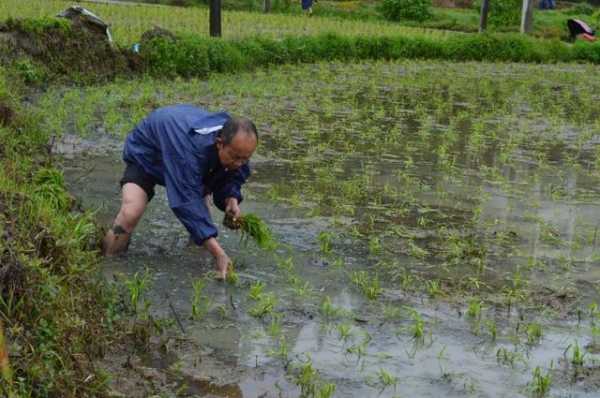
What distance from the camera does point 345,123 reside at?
9320 millimetres

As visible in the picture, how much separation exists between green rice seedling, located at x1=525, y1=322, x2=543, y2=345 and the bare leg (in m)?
2.00

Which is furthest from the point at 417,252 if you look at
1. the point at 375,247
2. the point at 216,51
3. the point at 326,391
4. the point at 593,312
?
the point at 216,51

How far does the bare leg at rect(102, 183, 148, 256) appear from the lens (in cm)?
458

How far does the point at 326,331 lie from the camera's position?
13.0ft

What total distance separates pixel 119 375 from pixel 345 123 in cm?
631

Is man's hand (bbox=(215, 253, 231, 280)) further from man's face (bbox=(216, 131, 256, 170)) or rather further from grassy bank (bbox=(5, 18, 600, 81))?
grassy bank (bbox=(5, 18, 600, 81))

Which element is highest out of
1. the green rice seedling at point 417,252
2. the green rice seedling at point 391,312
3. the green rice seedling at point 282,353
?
the green rice seedling at point 282,353

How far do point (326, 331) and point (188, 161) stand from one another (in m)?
1.03

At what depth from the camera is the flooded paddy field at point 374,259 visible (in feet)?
11.8

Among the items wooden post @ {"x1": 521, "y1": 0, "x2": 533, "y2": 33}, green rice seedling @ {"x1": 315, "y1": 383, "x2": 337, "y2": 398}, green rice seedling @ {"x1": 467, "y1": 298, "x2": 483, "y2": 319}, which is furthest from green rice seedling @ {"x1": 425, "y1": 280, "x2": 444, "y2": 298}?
wooden post @ {"x1": 521, "y1": 0, "x2": 533, "y2": 33}

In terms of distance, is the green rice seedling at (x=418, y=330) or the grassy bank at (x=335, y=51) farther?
the grassy bank at (x=335, y=51)

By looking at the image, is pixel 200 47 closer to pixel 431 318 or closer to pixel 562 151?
pixel 562 151

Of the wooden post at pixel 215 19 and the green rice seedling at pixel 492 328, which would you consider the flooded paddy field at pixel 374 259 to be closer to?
the green rice seedling at pixel 492 328

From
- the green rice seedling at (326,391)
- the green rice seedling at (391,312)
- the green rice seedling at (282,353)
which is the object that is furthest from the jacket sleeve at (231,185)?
the green rice seedling at (326,391)
